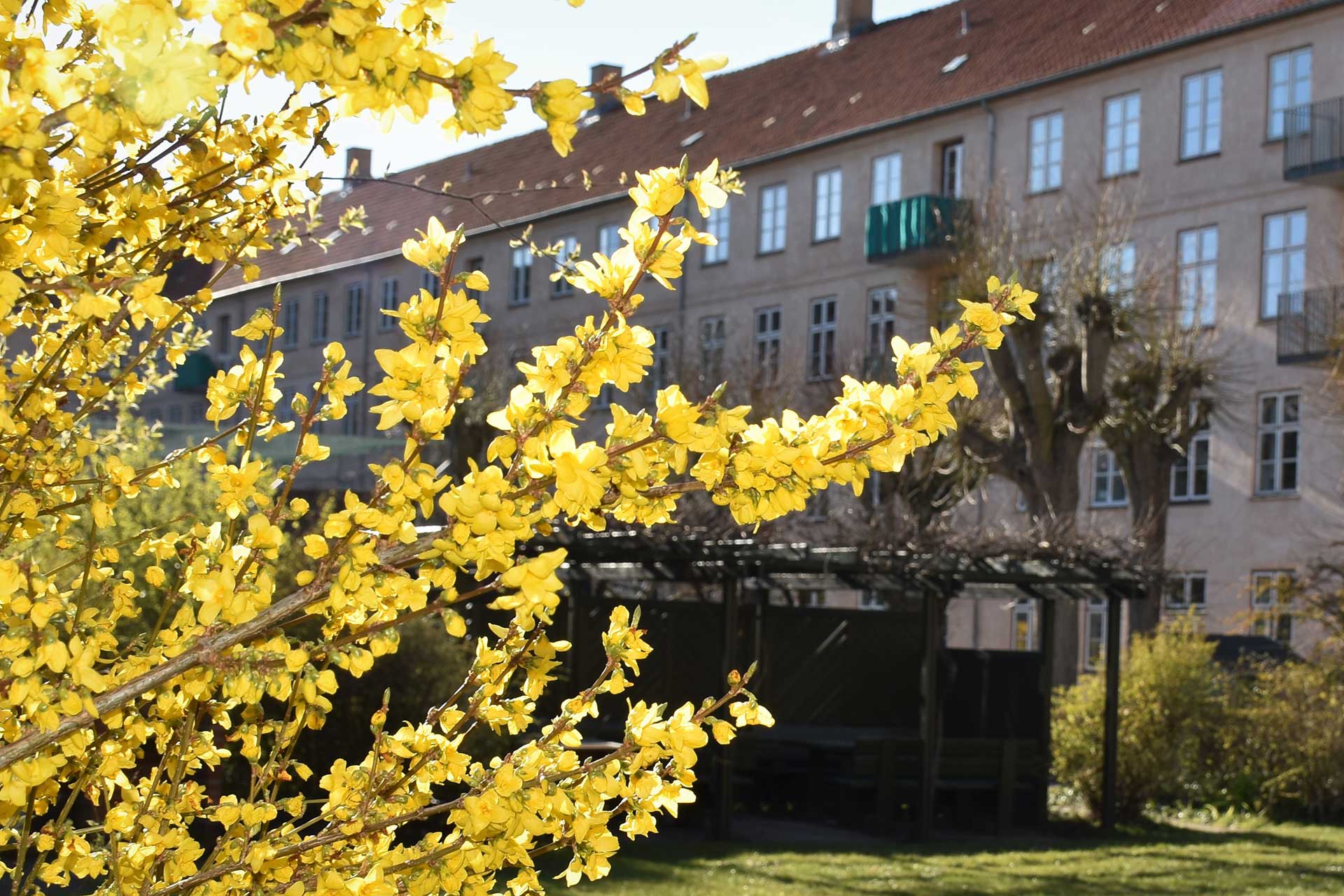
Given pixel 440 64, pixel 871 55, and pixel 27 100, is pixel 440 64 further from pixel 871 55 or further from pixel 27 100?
pixel 871 55

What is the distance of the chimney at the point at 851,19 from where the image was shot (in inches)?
1528

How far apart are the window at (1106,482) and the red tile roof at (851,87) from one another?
6.77 m

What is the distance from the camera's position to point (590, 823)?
2.67m

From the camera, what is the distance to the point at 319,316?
48344 millimetres

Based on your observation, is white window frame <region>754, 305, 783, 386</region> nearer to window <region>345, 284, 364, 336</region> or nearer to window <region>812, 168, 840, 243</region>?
window <region>812, 168, 840, 243</region>

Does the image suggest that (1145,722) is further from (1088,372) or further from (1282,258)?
(1282,258)

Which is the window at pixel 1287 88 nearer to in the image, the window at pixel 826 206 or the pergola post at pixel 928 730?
the window at pixel 826 206

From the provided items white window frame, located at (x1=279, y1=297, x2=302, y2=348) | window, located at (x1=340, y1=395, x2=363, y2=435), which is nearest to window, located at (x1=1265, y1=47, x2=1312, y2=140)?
window, located at (x1=340, y1=395, x2=363, y2=435)

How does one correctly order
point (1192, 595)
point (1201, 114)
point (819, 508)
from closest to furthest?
1. point (819, 508)
2. point (1192, 595)
3. point (1201, 114)

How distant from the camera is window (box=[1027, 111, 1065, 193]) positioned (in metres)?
29.9

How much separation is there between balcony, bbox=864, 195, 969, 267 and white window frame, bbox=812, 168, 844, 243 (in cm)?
188

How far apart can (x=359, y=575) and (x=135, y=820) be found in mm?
1074

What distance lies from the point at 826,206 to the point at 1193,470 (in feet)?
32.5

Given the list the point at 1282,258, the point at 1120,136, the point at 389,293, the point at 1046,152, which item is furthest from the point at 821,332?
the point at 389,293
